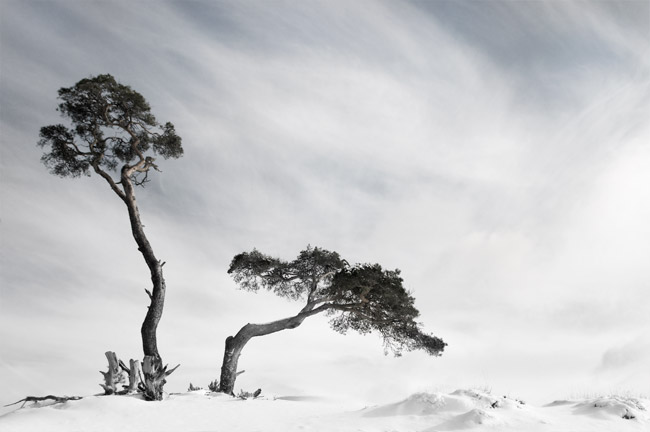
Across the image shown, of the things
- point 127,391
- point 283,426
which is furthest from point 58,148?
point 283,426

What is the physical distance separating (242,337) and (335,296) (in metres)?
4.40

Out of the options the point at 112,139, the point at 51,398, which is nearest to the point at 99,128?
the point at 112,139

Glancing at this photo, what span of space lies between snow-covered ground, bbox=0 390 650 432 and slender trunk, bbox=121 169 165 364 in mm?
5249

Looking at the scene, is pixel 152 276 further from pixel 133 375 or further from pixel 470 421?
pixel 470 421

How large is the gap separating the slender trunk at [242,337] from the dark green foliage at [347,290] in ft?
0.36

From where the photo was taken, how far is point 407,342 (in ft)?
71.2

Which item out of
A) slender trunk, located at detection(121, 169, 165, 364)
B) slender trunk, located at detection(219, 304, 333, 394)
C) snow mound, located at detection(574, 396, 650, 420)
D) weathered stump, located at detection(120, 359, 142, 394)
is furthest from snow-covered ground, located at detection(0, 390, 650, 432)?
slender trunk, located at detection(219, 304, 333, 394)

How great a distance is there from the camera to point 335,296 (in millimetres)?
21203

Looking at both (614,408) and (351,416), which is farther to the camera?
(614,408)

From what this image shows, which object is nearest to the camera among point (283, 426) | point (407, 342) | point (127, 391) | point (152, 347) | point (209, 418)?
point (283, 426)

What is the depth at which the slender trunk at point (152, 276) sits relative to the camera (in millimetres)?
18031

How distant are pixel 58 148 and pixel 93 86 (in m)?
3.38

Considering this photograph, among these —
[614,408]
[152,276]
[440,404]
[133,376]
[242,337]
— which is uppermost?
[152,276]

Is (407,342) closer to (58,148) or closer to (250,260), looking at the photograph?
(250,260)
